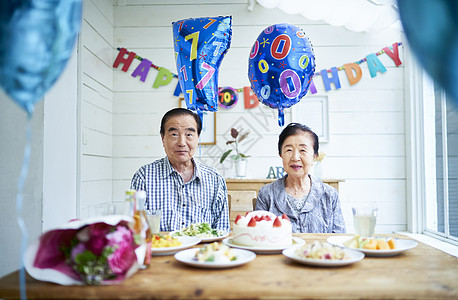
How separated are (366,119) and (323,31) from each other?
949 millimetres

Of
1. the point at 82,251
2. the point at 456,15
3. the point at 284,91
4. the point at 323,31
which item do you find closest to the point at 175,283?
the point at 82,251

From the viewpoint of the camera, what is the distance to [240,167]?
3.37 m

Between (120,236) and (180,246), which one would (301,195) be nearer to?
(180,246)

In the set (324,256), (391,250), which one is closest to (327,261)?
(324,256)

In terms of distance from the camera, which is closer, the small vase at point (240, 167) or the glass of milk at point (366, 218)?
the glass of milk at point (366, 218)

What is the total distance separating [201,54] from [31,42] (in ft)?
3.85

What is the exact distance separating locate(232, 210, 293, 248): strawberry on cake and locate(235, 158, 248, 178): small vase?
2027 mm

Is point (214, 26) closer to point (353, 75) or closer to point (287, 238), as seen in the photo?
point (287, 238)

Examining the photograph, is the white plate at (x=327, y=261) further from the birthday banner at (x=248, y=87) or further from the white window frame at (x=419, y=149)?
the white window frame at (x=419, y=149)

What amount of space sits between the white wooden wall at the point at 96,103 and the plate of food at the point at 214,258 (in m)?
2.12

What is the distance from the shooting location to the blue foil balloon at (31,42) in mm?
829

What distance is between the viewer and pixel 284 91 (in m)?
1.97

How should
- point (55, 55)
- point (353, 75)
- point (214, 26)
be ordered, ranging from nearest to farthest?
point (55, 55), point (214, 26), point (353, 75)

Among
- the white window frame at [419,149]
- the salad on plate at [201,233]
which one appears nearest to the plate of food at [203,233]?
the salad on plate at [201,233]
